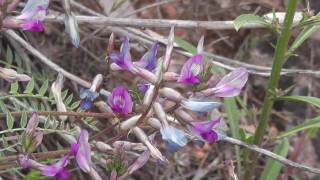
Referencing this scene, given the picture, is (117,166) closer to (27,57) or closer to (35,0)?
(35,0)

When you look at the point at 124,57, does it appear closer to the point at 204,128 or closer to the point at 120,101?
the point at 120,101

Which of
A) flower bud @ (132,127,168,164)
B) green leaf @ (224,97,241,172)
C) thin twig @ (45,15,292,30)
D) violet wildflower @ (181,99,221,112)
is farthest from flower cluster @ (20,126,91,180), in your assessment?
green leaf @ (224,97,241,172)

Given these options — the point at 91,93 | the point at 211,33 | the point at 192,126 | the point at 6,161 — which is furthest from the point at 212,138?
the point at 211,33

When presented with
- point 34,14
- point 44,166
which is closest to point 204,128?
point 44,166

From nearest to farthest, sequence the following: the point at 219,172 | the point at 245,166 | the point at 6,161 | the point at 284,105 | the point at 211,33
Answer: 1. the point at 6,161
2. the point at 245,166
3. the point at 219,172
4. the point at 284,105
5. the point at 211,33

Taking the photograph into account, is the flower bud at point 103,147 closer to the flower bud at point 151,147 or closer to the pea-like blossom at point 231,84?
the flower bud at point 151,147

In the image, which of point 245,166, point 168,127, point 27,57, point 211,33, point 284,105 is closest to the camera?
point 168,127
